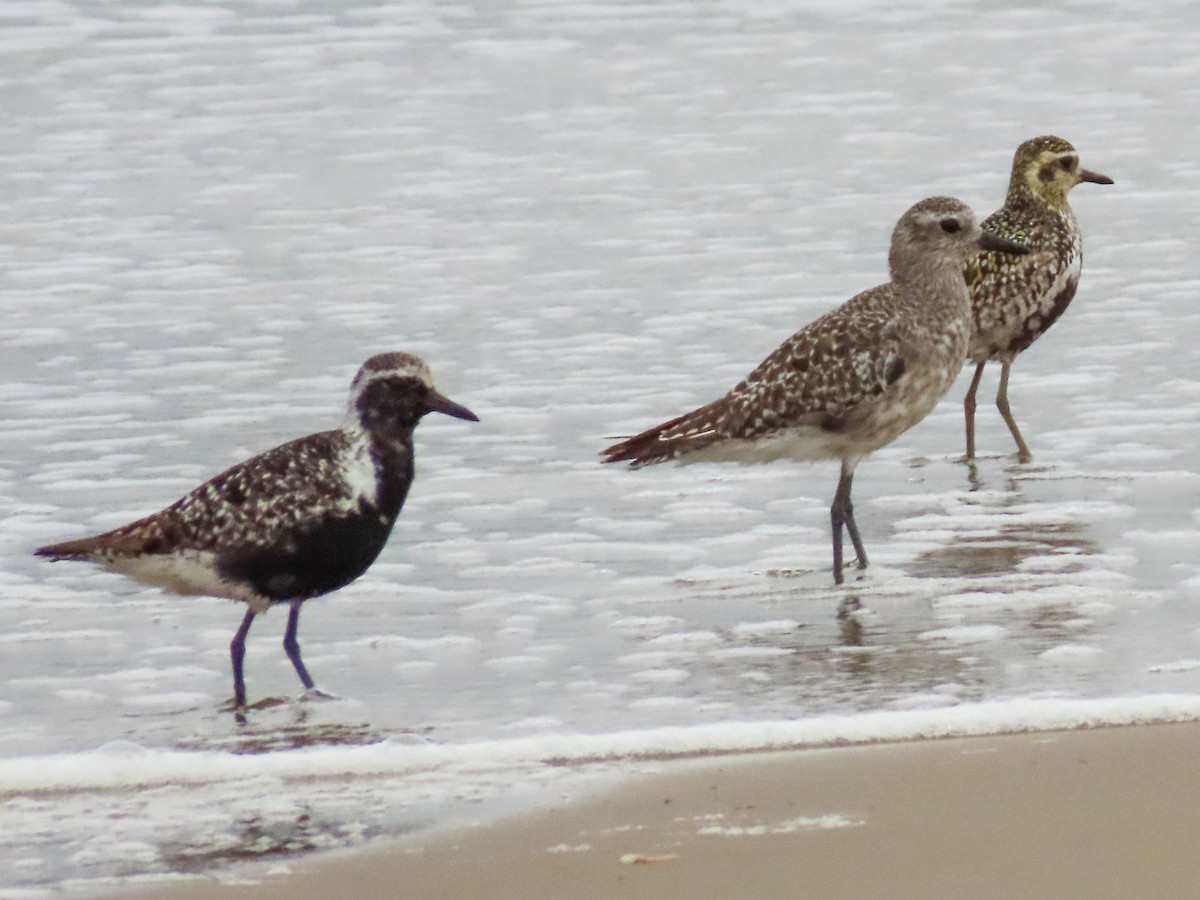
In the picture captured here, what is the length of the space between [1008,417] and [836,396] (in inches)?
75.6

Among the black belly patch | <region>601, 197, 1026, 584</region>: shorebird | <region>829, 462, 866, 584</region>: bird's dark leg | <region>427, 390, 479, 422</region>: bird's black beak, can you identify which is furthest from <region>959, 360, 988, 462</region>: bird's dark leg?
the black belly patch

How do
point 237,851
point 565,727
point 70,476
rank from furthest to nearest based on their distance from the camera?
point 70,476, point 565,727, point 237,851

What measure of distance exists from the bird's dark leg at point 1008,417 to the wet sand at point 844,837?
4185mm

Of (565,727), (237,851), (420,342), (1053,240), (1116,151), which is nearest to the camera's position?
(237,851)

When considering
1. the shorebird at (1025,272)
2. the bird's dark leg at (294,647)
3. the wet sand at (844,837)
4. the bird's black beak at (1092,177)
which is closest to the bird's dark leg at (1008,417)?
the shorebird at (1025,272)

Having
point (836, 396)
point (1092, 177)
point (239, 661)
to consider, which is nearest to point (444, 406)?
point (239, 661)

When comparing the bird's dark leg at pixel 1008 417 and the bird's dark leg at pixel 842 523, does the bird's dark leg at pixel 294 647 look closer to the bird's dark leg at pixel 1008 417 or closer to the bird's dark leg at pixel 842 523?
the bird's dark leg at pixel 842 523

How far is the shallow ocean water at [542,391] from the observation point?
22.5ft

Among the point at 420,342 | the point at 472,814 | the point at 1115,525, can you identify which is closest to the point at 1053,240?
the point at 1115,525

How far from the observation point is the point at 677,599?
837 cm

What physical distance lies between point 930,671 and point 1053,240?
427cm

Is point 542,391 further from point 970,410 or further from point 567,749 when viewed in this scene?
point 567,749

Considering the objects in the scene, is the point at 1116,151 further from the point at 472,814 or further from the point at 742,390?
the point at 472,814

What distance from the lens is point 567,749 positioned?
6.59 metres
